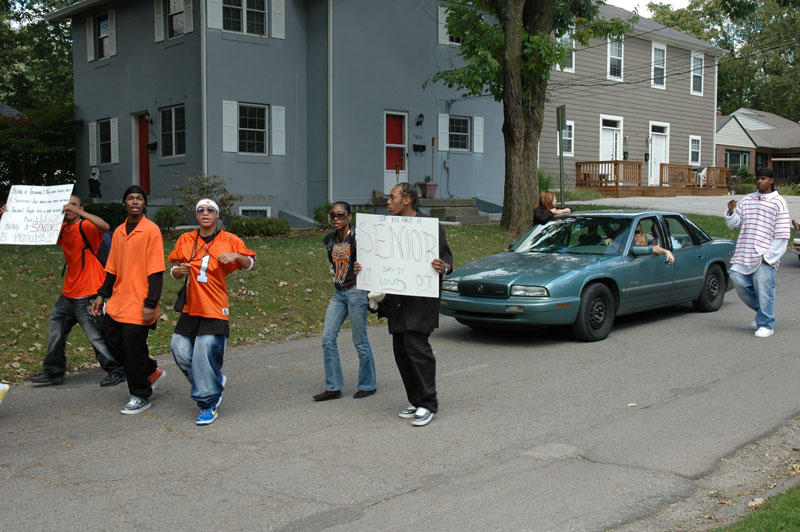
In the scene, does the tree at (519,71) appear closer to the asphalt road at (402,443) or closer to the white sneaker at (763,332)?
the white sneaker at (763,332)

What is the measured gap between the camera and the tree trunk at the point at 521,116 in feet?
55.9

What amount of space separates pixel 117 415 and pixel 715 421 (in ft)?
15.6

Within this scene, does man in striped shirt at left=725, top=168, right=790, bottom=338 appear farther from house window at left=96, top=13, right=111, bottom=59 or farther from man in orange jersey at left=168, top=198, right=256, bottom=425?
house window at left=96, top=13, right=111, bottom=59

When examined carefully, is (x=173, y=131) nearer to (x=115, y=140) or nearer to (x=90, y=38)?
(x=115, y=140)

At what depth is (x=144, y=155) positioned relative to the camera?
23.4 meters

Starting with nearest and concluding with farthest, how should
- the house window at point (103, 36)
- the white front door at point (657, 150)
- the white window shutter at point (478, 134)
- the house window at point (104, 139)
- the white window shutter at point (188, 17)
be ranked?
the white window shutter at point (188, 17) < the house window at point (103, 36) < the house window at point (104, 139) < the white window shutter at point (478, 134) < the white front door at point (657, 150)

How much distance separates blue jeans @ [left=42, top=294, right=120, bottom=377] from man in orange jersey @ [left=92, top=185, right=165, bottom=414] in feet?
3.27

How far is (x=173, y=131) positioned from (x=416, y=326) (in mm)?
17702

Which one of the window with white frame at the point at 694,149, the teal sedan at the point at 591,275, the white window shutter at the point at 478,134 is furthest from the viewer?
the window with white frame at the point at 694,149

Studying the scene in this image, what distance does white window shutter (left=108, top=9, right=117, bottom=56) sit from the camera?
946 inches

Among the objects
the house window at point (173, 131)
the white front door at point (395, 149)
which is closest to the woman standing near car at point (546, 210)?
the white front door at point (395, 149)

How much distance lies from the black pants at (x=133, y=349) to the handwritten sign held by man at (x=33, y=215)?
93cm

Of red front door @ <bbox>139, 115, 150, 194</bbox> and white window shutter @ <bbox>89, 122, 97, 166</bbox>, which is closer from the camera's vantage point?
red front door @ <bbox>139, 115, 150, 194</bbox>

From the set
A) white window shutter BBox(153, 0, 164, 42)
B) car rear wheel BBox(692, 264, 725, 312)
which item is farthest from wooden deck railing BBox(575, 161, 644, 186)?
car rear wheel BBox(692, 264, 725, 312)
